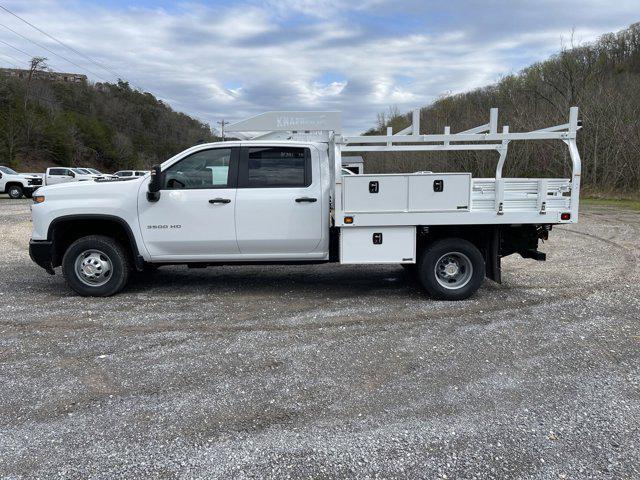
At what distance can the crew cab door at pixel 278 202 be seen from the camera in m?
6.19

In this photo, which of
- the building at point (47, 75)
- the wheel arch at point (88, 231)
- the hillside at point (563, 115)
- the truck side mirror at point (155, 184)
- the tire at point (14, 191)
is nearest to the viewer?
the truck side mirror at point (155, 184)

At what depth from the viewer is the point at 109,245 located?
632cm

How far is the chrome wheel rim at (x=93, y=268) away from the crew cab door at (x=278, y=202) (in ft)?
5.77

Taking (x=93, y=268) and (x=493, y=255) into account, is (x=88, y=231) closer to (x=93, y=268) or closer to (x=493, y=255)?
(x=93, y=268)

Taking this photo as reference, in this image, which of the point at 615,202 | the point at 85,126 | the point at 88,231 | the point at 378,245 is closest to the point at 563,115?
the point at 615,202

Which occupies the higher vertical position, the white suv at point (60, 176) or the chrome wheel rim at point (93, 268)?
the white suv at point (60, 176)

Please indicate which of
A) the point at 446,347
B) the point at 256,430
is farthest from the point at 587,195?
the point at 256,430

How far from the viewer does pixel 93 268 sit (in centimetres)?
637

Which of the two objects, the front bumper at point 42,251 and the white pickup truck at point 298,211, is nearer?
the white pickup truck at point 298,211

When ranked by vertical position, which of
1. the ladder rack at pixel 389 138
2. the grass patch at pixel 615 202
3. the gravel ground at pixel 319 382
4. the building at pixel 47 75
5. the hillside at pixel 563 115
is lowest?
the gravel ground at pixel 319 382

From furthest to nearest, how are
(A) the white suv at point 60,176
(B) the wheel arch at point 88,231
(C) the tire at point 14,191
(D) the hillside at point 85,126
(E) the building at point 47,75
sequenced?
(E) the building at point 47,75 < (D) the hillside at point 85,126 < (A) the white suv at point 60,176 < (C) the tire at point 14,191 < (B) the wheel arch at point 88,231

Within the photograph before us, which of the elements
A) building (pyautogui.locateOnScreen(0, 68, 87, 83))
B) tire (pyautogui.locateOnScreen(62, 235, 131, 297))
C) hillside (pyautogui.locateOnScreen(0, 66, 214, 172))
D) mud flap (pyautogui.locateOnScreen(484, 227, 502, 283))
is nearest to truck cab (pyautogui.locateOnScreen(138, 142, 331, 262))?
tire (pyautogui.locateOnScreen(62, 235, 131, 297))

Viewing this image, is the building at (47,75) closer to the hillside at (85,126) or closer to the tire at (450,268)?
the hillside at (85,126)

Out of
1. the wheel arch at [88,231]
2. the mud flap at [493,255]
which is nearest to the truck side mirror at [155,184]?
the wheel arch at [88,231]
